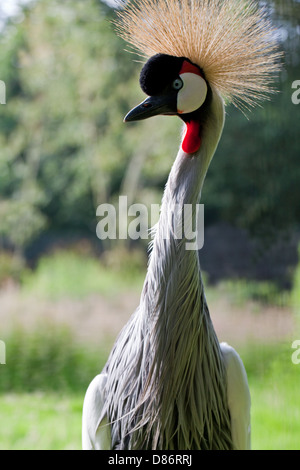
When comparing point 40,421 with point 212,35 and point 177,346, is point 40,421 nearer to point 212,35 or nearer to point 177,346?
point 177,346

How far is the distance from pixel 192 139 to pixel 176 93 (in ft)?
0.26

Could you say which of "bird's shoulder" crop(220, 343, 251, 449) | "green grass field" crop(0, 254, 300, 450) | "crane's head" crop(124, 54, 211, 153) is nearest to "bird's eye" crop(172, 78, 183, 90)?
"crane's head" crop(124, 54, 211, 153)

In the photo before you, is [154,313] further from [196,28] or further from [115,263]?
[115,263]

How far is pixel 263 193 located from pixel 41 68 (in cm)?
127

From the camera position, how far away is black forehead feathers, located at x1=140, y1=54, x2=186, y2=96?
2.78 ft

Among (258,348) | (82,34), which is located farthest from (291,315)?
(82,34)

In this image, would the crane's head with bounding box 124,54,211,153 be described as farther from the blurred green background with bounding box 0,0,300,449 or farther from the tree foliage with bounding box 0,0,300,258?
the tree foliage with bounding box 0,0,300,258

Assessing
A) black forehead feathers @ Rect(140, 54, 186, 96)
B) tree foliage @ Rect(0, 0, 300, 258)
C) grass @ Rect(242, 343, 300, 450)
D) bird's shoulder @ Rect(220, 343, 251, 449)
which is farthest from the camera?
tree foliage @ Rect(0, 0, 300, 258)

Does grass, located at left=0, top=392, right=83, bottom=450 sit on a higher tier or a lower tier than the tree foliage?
lower

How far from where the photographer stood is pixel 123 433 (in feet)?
3.07

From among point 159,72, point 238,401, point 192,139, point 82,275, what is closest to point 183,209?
point 192,139

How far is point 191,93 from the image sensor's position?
87 centimetres

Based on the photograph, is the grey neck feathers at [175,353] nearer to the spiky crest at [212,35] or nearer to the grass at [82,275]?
the spiky crest at [212,35]

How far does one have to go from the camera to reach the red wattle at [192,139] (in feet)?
2.89
